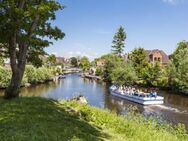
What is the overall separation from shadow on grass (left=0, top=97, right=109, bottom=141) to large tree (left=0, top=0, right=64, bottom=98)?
10.2 ft

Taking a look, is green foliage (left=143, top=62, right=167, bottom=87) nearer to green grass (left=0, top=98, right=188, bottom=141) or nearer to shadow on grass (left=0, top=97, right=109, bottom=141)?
green grass (left=0, top=98, right=188, bottom=141)

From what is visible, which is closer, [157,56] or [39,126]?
[39,126]

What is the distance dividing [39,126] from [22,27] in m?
6.31

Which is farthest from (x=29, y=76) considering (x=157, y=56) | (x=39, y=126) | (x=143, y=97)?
(x=39, y=126)

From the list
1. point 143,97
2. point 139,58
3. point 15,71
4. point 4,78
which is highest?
point 139,58

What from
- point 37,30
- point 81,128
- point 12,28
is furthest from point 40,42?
point 81,128

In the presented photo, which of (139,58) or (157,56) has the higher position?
(157,56)

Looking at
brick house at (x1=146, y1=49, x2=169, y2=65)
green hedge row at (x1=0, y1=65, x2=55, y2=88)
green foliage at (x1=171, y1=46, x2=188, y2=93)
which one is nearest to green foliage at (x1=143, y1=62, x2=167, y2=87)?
green foliage at (x1=171, y1=46, x2=188, y2=93)

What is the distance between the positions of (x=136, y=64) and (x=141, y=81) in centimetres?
790

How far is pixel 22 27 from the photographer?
552 inches

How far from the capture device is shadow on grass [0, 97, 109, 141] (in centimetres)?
821

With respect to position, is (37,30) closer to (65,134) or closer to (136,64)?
(65,134)

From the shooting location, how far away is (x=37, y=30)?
603 inches

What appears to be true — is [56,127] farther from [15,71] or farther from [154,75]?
[154,75]
